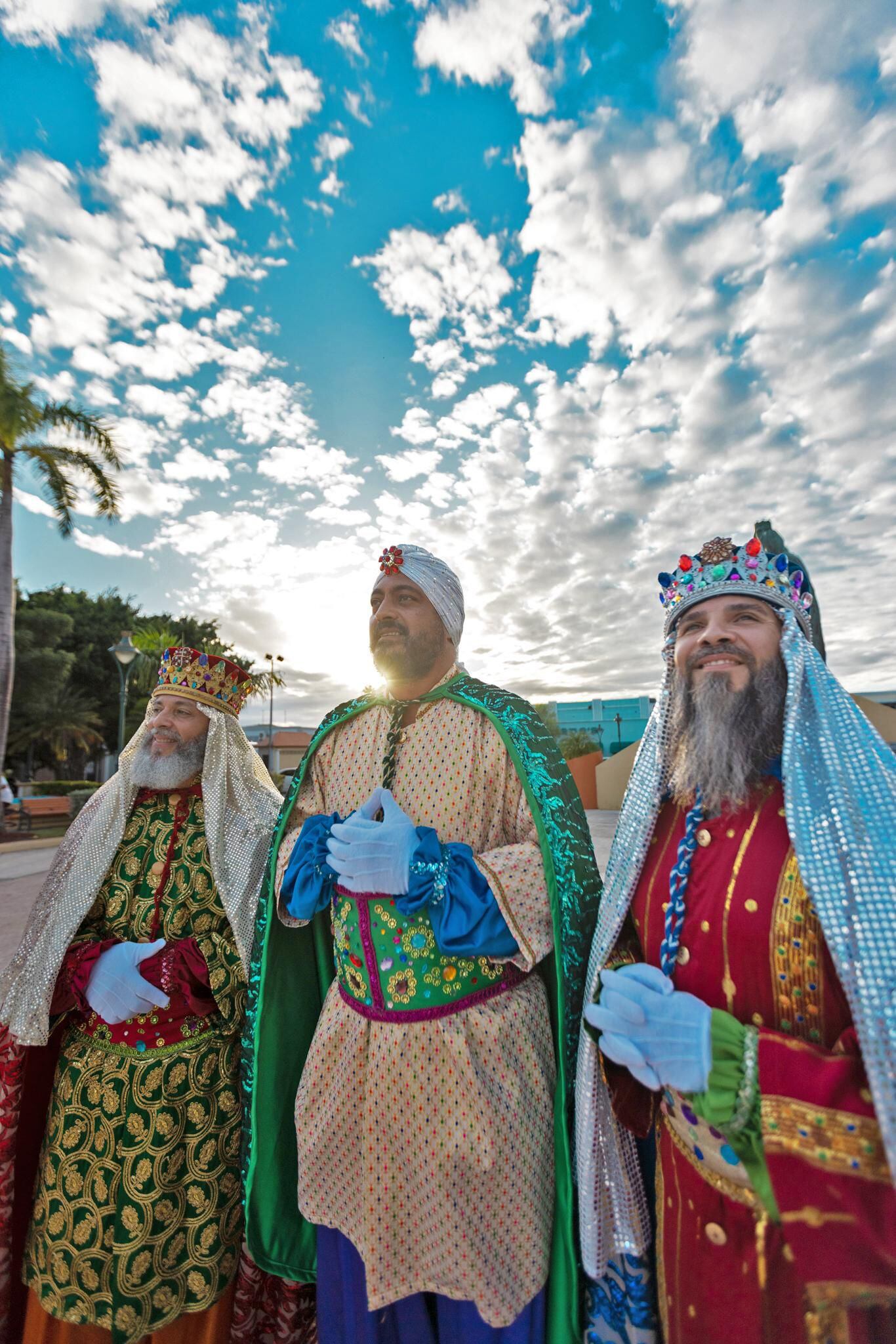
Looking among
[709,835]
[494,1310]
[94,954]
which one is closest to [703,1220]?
[494,1310]

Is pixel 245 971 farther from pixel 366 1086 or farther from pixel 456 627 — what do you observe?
pixel 456 627

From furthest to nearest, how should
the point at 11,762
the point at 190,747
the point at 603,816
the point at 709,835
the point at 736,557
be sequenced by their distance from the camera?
1. the point at 11,762
2. the point at 603,816
3. the point at 190,747
4. the point at 736,557
5. the point at 709,835

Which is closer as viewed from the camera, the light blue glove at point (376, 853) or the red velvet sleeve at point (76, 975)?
the light blue glove at point (376, 853)

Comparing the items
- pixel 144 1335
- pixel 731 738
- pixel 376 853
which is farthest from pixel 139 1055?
pixel 731 738

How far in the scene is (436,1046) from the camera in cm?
194

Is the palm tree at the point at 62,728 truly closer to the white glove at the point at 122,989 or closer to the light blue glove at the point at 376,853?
the white glove at the point at 122,989

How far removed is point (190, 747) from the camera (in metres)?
2.83

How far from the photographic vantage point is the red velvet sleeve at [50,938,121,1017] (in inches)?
90.9

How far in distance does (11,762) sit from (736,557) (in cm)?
3582

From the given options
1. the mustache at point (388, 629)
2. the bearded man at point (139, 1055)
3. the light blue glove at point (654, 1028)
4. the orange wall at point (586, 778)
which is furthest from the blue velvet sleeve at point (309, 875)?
the orange wall at point (586, 778)

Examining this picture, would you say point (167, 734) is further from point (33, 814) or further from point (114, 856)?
point (33, 814)

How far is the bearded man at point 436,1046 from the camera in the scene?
1.87m

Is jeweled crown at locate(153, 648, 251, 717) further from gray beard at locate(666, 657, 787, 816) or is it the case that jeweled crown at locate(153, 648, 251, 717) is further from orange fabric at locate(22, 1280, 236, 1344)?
orange fabric at locate(22, 1280, 236, 1344)

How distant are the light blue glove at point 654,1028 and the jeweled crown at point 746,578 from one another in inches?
42.0
